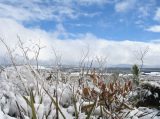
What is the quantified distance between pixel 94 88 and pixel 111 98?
14.9 inches

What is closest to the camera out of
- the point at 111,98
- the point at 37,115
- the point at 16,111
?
the point at 37,115

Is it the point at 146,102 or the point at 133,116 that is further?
the point at 146,102

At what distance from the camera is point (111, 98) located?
4.90 m

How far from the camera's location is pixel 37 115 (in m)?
3.50

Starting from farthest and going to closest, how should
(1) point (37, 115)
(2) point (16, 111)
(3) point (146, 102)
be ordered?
(3) point (146, 102), (2) point (16, 111), (1) point (37, 115)

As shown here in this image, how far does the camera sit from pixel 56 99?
3600 mm

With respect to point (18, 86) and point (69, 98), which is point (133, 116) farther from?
point (18, 86)

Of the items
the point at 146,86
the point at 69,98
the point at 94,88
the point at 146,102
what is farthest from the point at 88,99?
the point at 146,86

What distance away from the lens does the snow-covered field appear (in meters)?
3.66

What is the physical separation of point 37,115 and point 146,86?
217 inches

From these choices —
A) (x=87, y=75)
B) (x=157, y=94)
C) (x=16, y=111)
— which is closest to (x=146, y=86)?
(x=157, y=94)

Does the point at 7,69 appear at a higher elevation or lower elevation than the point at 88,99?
higher

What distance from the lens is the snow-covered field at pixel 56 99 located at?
12.0 feet

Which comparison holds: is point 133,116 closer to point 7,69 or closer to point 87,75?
point 87,75
